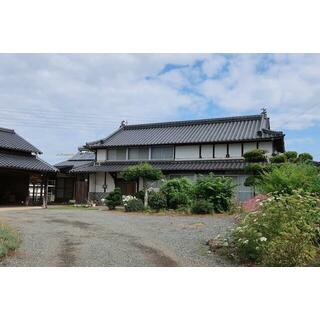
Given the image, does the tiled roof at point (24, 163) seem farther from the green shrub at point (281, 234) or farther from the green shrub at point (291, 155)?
the green shrub at point (281, 234)

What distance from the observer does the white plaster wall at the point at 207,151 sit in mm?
20125

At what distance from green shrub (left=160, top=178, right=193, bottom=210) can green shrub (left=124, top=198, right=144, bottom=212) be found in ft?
3.50

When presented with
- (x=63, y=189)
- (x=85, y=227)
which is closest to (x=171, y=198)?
(x=85, y=227)

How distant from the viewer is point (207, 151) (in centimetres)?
2025

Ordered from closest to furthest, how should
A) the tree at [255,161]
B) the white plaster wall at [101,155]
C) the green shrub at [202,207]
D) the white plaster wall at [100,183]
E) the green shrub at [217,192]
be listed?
the green shrub at [202,207]
the green shrub at [217,192]
the tree at [255,161]
the white plaster wall at [100,183]
the white plaster wall at [101,155]

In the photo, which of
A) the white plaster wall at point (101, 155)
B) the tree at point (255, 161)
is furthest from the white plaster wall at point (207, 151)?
the white plaster wall at point (101, 155)

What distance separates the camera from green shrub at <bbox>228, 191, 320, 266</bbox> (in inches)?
204

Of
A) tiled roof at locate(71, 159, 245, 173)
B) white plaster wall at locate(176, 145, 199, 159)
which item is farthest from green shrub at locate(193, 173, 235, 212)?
white plaster wall at locate(176, 145, 199, 159)

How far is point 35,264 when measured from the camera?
5.50m

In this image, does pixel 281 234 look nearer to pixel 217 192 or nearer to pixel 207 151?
pixel 217 192

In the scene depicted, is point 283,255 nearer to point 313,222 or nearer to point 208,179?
point 313,222

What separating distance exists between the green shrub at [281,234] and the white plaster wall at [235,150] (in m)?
13.3

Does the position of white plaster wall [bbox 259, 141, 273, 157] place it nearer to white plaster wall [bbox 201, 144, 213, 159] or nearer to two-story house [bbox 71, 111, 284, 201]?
two-story house [bbox 71, 111, 284, 201]

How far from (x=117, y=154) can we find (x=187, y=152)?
451 cm
